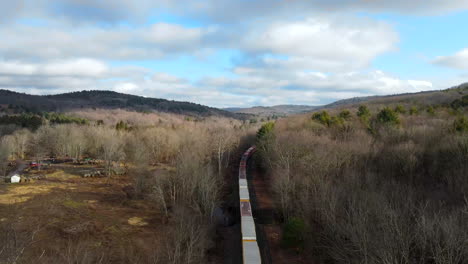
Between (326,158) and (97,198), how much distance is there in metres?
37.4

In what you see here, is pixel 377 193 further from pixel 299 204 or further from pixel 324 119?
pixel 324 119

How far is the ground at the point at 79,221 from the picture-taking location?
29641mm

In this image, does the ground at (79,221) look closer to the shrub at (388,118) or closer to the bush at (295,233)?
the bush at (295,233)

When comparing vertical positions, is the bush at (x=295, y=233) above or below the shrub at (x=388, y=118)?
below

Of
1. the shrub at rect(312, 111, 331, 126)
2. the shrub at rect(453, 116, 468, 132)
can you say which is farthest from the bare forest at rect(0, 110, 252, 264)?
the shrub at rect(453, 116, 468, 132)

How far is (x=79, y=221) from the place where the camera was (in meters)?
40.1

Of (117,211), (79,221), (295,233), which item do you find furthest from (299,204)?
(79,221)

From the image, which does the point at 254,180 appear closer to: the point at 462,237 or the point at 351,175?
the point at 351,175

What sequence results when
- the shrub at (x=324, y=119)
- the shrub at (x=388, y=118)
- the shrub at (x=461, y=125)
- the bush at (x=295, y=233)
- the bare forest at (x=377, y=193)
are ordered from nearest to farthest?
the bare forest at (x=377, y=193) → the bush at (x=295, y=233) → the shrub at (x=461, y=125) → the shrub at (x=388, y=118) → the shrub at (x=324, y=119)

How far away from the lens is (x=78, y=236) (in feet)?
115

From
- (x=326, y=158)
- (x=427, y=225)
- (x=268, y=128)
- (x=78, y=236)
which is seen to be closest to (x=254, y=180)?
(x=268, y=128)

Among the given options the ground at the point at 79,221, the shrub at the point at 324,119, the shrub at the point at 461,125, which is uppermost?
the shrub at the point at 324,119

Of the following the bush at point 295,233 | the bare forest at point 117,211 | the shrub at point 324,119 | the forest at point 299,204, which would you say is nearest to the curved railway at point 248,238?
the bush at point 295,233

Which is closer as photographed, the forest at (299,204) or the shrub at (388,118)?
the forest at (299,204)
